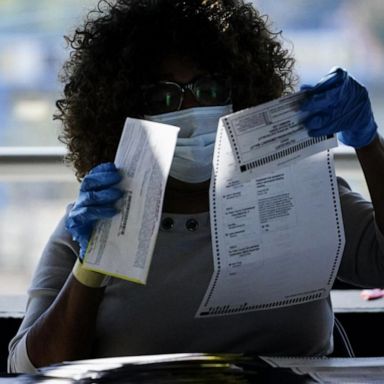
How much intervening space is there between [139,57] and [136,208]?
1.21 ft

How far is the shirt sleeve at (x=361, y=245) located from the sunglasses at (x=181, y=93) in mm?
289

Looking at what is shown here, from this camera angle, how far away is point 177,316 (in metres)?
1.38

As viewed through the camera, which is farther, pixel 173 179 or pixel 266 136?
pixel 173 179

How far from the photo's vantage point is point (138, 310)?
139cm

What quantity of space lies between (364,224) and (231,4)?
0.43 m

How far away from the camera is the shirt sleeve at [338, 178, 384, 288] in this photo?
1481mm

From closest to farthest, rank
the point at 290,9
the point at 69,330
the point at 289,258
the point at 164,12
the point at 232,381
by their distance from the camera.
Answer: the point at 232,381, the point at 289,258, the point at 69,330, the point at 164,12, the point at 290,9

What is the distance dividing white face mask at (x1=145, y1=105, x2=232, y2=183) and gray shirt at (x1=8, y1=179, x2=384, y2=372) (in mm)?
128

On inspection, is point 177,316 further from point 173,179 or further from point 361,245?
point 361,245

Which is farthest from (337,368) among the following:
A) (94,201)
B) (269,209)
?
(94,201)

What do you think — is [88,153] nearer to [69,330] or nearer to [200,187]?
[200,187]

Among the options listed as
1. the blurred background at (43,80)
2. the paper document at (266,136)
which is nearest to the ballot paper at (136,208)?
the paper document at (266,136)

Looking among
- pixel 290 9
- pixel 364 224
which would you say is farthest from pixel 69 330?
pixel 290 9

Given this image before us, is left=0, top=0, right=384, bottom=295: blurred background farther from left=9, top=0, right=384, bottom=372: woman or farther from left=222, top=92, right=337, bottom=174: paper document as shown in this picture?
left=222, top=92, right=337, bottom=174: paper document
